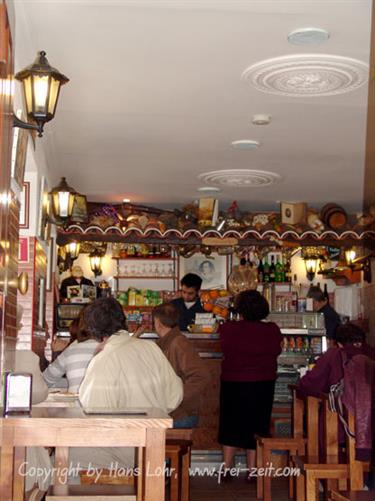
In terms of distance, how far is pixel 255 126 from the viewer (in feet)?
23.9

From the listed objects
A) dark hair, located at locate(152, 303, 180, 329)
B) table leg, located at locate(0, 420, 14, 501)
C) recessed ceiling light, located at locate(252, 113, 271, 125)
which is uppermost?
recessed ceiling light, located at locate(252, 113, 271, 125)

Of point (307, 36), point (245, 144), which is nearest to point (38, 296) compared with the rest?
point (245, 144)

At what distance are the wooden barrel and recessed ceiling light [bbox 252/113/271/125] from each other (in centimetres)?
392

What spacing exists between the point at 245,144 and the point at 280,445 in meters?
3.10

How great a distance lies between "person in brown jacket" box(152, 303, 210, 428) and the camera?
5758 millimetres

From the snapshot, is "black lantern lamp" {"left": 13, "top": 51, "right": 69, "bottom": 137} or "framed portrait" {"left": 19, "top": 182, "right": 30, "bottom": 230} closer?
"black lantern lamp" {"left": 13, "top": 51, "right": 69, "bottom": 137}

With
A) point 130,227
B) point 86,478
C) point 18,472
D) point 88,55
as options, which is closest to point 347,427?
A: point 86,478

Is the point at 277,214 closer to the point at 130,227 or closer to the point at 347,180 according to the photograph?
the point at 347,180

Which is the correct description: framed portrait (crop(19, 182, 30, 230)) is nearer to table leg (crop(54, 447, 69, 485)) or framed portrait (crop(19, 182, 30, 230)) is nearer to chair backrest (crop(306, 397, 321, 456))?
chair backrest (crop(306, 397, 321, 456))

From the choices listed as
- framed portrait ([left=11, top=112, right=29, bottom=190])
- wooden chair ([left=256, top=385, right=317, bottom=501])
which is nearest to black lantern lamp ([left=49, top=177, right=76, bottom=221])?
framed portrait ([left=11, top=112, right=29, bottom=190])

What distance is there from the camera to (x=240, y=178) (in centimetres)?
944

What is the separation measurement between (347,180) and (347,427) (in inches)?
203

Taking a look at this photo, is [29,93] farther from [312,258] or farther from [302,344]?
[312,258]

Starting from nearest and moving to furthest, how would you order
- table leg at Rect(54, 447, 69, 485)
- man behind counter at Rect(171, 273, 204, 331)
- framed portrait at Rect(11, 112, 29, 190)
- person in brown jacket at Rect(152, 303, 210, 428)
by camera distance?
table leg at Rect(54, 447, 69, 485) → framed portrait at Rect(11, 112, 29, 190) → person in brown jacket at Rect(152, 303, 210, 428) → man behind counter at Rect(171, 273, 204, 331)
